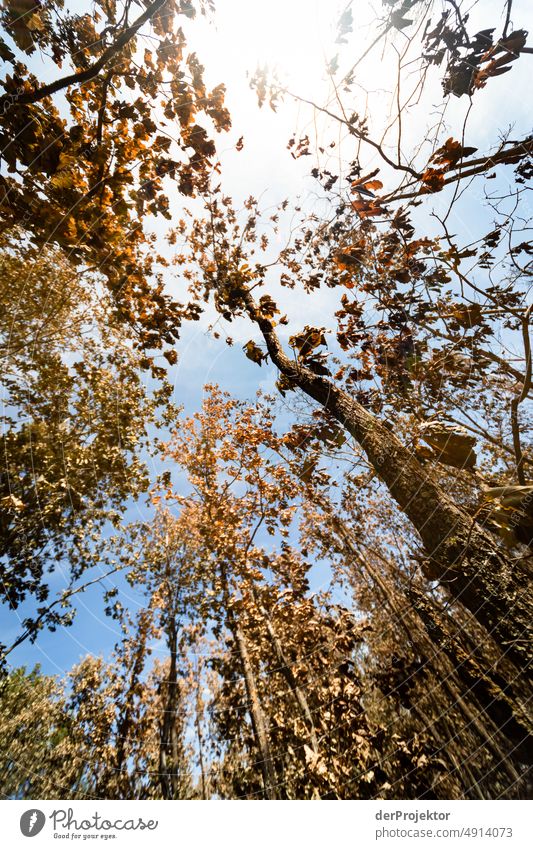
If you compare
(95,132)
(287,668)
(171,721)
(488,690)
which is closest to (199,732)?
(171,721)

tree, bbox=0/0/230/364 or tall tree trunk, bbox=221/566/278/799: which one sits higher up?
tree, bbox=0/0/230/364

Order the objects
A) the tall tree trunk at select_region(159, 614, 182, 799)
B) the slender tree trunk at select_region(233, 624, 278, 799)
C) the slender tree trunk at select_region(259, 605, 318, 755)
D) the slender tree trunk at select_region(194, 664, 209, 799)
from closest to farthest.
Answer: the slender tree trunk at select_region(194, 664, 209, 799), the tall tree trunk at select_region(159, 614, 182, 799), the slender tree trunk at select_region(233, 624, 278, 799), the slender tree trunk at select_region(259, 605, 318, 755)

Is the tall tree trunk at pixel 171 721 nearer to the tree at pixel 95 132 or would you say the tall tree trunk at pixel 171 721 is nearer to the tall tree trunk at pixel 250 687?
the tall tree trunk at pixel 250 687

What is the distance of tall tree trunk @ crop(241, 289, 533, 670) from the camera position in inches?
65.8

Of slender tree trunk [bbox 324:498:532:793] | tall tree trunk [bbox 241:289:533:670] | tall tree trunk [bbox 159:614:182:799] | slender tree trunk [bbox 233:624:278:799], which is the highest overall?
tall tree trunk [bbox 241:289:533:670]

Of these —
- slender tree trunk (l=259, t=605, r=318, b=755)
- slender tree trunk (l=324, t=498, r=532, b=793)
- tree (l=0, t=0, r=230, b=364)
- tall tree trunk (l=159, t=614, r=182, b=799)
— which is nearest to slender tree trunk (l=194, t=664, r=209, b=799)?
tall tree trunk (l=159, t=614, r=182, b=799)

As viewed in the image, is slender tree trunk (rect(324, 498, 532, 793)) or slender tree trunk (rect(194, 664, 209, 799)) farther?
slender tree trunk (rect(194, 664, 209, 799))

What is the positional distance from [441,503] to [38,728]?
4.22m

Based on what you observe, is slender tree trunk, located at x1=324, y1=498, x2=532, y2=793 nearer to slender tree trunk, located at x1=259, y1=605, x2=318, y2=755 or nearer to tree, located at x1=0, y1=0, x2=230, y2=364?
slender tree trunk, located at x1=259, y1=605, x2=318, y2=755

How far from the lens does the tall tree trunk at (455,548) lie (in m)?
1.67

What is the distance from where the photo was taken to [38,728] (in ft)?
9.18

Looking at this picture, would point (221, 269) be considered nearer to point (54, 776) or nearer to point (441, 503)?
point (441, 503)

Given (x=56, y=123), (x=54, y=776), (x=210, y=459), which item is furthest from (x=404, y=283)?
(x=54, y=776)

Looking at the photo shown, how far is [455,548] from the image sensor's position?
1926 mm
